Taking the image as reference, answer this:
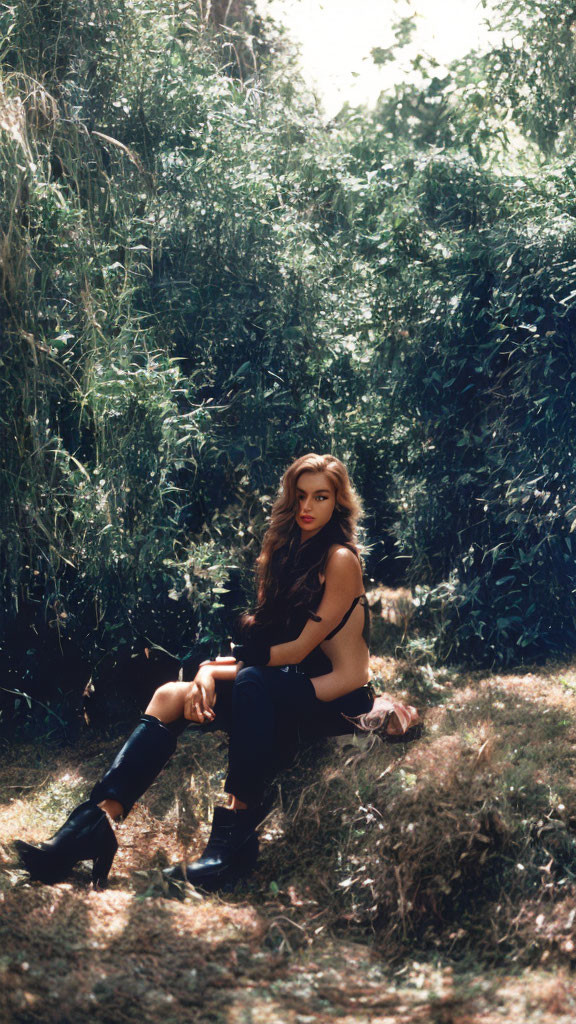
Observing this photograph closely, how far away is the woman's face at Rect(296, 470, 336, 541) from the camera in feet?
13.3

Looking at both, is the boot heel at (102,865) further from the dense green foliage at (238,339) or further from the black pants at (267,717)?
the dense green foliage at (238,339)

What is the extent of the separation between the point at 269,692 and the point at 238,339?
2451mm

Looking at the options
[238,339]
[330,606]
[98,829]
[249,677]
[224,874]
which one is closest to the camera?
[98,829]

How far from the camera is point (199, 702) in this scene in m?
3.75

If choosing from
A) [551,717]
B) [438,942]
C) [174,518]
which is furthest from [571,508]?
[438,942]

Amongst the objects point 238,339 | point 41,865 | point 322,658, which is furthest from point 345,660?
point 238,339

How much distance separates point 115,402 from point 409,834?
2.33 metres

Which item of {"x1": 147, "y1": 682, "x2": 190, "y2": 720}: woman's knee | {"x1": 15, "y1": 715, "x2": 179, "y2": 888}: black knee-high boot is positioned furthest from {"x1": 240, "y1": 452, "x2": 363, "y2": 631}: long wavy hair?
{"x1": 15, "y1": 715, "x2": 179, "y2": 888}: black knee-high boot

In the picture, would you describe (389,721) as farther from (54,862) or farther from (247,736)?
(54,862)

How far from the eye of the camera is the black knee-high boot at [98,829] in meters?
3.45

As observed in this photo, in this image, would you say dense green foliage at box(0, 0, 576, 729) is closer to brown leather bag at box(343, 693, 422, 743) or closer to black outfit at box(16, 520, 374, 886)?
black outfit at box(16, 520, 374, 886)

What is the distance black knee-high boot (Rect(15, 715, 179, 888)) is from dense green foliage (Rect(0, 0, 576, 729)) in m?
1.19

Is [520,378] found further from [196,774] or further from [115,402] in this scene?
[196,774]

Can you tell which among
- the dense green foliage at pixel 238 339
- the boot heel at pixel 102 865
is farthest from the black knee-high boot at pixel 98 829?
the dense green foliage at pixel 238 339
